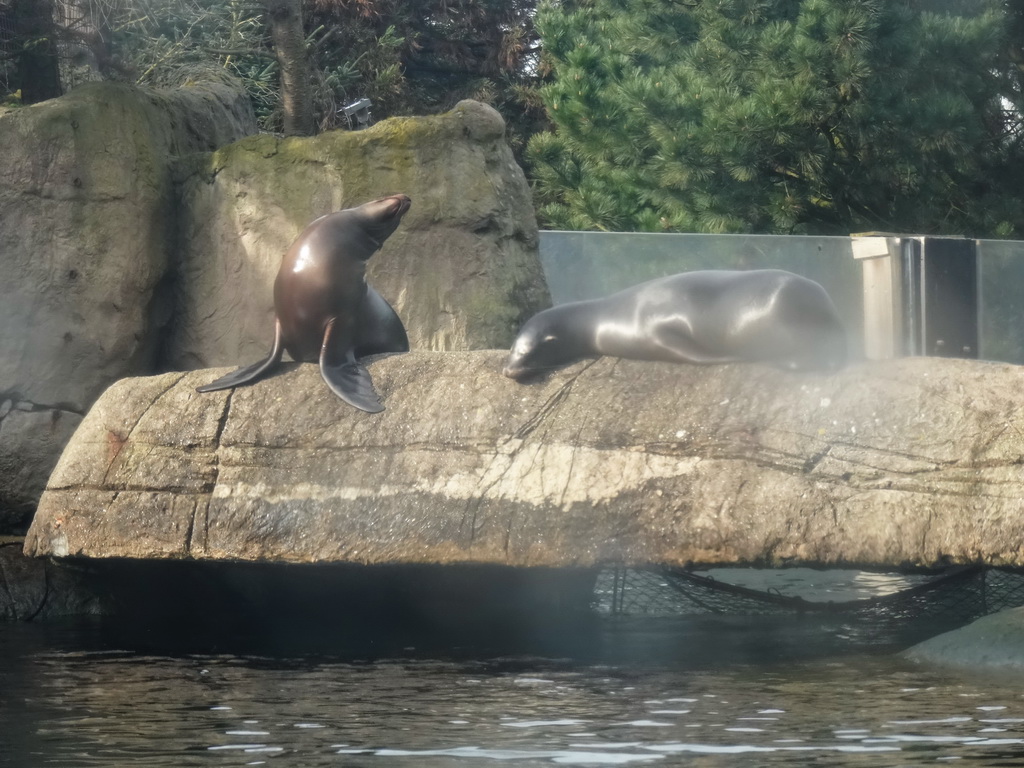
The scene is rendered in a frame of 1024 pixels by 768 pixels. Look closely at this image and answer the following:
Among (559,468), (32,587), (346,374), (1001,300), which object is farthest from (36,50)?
(1001,300)

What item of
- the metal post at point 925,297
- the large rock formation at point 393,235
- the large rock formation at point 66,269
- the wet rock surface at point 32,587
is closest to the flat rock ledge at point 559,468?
the wet rock surface at point 32,587

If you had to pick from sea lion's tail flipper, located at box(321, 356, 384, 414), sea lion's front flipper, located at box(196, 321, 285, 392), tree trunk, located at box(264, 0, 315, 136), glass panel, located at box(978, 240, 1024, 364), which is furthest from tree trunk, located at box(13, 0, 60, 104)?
glass panel, located at box(978, 240, 1024, 364)

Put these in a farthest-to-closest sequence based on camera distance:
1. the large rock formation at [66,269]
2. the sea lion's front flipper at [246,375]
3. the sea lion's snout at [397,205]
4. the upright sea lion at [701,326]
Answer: the large rock formation at [66,269]
the sea lion's snout at [397,205]
the sea lion's front flipper at [246,375]
the upright sea lion at [701,326]

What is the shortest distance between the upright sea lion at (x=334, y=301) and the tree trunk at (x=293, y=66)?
410 centimetres

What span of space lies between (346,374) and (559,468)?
4.01 feet

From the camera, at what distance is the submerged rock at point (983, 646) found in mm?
5605

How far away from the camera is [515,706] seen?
5.05 metres

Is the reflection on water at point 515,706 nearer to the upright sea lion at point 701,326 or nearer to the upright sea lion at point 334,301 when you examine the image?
the upright sea lion at point 701,326

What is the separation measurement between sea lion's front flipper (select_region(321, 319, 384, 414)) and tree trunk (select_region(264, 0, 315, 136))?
4.65 metres

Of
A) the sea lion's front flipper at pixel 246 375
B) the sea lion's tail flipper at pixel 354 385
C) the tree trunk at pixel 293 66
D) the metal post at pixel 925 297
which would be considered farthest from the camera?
the tree trunk at pixel 293 66

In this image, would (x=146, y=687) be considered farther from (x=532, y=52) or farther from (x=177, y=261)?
(x=532, y=52)

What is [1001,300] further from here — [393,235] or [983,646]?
[983,646]

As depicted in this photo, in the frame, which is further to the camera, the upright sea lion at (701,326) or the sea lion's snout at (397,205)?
the sea lion's snout at (397,205)

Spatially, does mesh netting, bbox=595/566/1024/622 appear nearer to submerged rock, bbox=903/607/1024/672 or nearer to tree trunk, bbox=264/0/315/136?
submerged rock, bbox=903/607/1024/672
